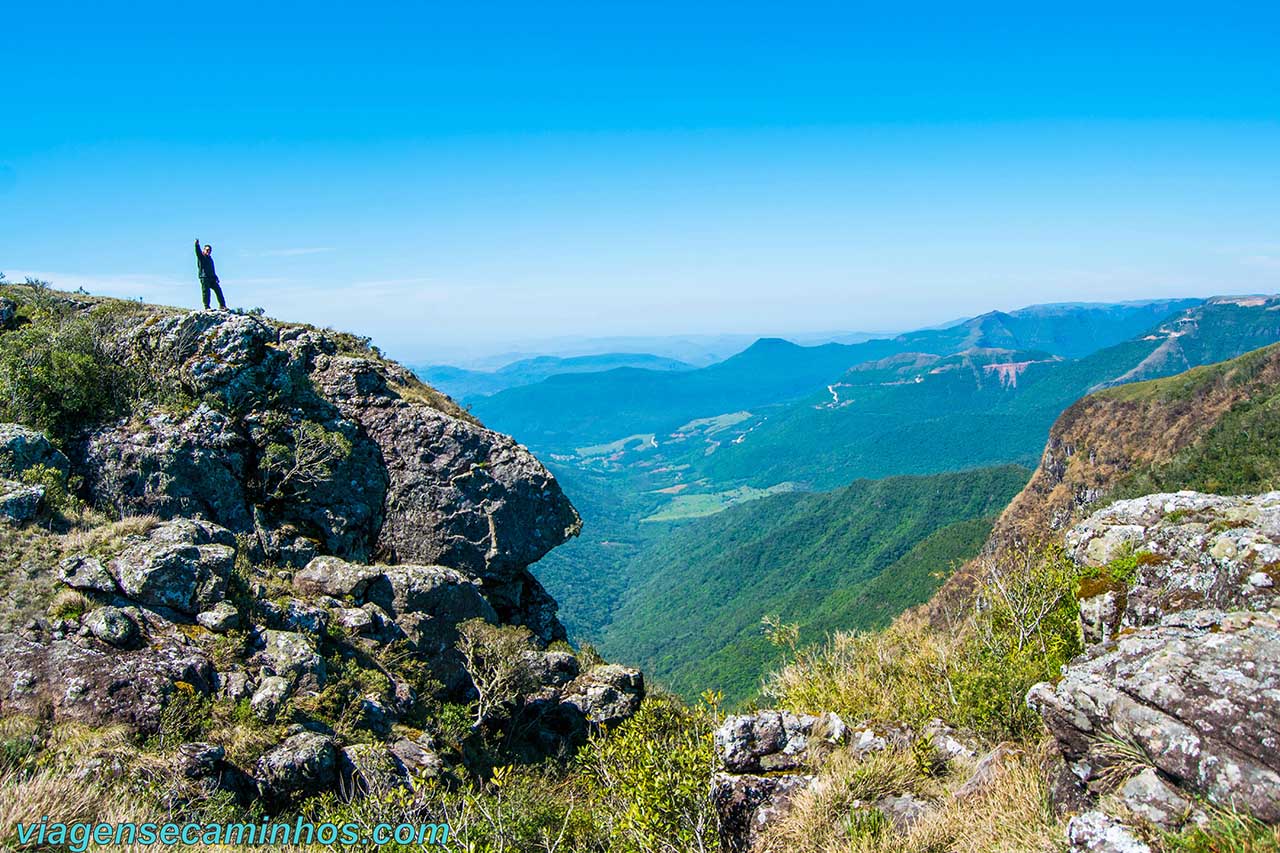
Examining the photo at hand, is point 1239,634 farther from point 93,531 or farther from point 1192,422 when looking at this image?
point 1192,422

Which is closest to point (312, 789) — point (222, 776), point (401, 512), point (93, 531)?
point (222, 776)

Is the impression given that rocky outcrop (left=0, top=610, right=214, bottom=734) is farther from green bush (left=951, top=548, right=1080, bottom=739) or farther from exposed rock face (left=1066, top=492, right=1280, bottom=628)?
exposed rock face (left=1066, top=492, right=1280, bottom=628)

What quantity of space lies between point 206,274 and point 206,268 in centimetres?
21

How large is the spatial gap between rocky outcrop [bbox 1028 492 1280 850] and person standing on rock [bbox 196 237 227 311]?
25.9m

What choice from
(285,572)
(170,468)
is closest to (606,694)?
(285,572)

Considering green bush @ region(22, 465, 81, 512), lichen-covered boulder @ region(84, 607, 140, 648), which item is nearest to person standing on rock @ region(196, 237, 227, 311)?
green bush @ region(22, 465, 81, 512)

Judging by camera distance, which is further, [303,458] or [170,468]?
[303,458]

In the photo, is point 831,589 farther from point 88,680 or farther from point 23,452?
point 88,680

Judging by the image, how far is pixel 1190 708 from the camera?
223 inches

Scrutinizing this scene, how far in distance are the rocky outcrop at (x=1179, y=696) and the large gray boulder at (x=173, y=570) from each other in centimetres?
1494

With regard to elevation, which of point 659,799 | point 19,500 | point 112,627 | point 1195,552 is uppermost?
point 19,500

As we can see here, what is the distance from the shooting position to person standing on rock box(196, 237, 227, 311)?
2233cm

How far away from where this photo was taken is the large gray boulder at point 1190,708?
5199mm

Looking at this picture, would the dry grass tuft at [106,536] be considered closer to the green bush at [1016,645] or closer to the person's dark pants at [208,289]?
the person's dark pants at [208,289]
